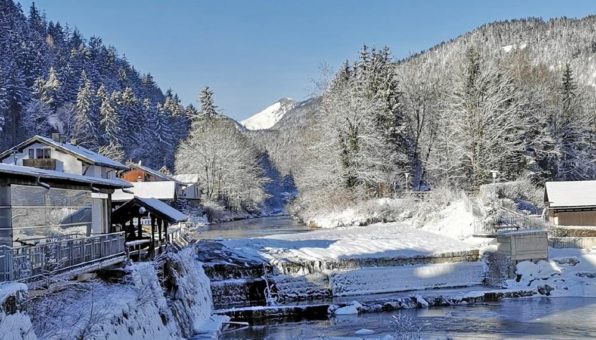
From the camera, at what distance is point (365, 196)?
2008 inches

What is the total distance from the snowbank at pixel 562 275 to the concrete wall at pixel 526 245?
0.45 m

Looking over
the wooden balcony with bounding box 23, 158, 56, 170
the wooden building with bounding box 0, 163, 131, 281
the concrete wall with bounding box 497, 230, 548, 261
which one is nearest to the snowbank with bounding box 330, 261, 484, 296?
the concrete wall with bounding box 497, 230, 548, 261

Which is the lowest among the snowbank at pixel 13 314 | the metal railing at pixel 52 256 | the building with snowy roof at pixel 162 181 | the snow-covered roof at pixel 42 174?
the snowbank at pixel 13 314

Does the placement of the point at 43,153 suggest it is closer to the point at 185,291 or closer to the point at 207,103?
the point at 185,291

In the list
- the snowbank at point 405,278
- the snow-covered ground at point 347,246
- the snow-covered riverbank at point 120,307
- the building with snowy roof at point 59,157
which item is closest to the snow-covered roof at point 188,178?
the snow-covered ground at point 347,246

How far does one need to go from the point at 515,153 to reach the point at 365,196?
545 inches

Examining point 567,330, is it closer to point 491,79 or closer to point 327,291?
point 327,291

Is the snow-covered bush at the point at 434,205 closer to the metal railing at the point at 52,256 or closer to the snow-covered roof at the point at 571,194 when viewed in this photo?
the snow-covered roof at the point at 571,194

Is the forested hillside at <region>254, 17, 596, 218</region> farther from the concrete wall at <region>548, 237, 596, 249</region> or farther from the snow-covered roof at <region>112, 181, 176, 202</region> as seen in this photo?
the snow-covered roof at <region>112, 181, 176, 202</region>

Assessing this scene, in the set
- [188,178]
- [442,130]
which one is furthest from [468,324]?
[188,178]

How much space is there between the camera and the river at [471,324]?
68.2 ft

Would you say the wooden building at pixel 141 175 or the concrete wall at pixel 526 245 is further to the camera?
the wooden building at pixel 141 175

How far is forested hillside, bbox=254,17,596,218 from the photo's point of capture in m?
51.0

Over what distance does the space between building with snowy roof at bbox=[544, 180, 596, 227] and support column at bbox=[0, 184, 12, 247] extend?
3707 centimetres
